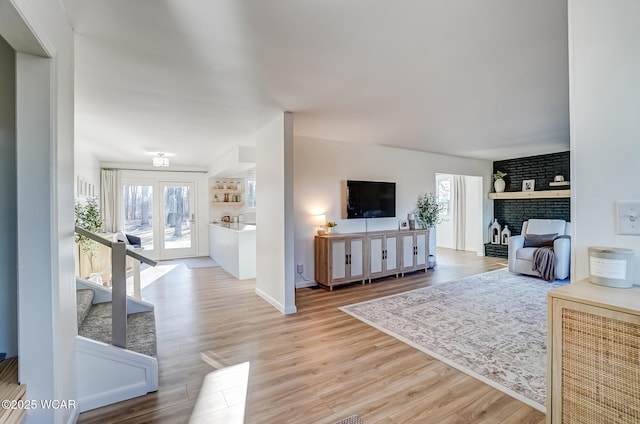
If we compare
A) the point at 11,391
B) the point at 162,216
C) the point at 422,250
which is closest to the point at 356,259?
the point at 422,250

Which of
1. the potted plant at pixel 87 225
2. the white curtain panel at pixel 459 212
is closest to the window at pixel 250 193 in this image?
the potted plant at pixel 87 225

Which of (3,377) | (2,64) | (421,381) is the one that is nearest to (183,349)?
(3,377)

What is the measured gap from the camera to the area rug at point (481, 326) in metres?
2.24

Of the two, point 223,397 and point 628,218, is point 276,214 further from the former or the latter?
point 628,218

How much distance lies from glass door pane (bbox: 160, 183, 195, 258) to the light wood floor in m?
3.86

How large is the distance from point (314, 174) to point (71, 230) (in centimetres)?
341

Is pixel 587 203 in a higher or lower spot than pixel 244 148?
lower

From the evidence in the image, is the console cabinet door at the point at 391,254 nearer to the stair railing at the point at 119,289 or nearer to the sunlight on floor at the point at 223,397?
the sunlight on floor at the point at 223,397

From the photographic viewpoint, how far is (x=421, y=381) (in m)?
2.15

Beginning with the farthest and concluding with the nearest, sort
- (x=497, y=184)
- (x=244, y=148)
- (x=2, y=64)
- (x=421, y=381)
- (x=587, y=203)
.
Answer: (x=497, y=184) → (x=244, y=148) → (x=421, y=381) → (x=2, y=64) → (x=587, y=203)

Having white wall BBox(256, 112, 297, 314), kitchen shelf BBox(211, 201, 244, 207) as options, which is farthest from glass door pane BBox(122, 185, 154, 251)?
white wall BBox(256, 112, 297, 314)

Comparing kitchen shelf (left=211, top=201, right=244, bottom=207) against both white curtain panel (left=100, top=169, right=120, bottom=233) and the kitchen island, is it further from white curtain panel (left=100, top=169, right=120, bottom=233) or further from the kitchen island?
white curtain panel (left=100, top=169, right=120, bottom=233)

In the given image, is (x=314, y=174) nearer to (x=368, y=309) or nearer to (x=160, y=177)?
(x=368, y=309)

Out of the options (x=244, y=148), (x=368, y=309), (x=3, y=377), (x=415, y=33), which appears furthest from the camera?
(x=244, y=148)
